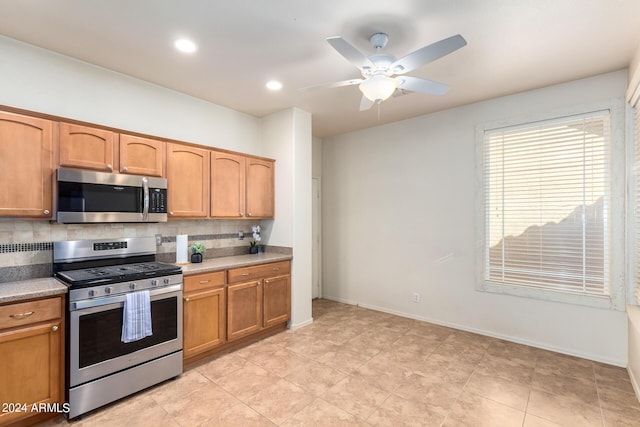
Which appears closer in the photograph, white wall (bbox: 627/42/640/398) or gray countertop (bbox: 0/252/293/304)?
gray countertop (bbox: 0/252/293/304)

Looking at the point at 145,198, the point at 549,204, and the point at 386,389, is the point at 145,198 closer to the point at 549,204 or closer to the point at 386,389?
the point at 386,389

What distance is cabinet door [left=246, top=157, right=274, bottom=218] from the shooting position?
12.7 ft

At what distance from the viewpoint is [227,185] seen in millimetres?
3625

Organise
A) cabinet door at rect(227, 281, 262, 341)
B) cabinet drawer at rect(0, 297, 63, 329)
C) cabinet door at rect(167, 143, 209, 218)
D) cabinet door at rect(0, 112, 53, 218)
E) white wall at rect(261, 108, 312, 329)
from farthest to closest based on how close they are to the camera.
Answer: white wall at rect(261, 108, 312, 329), cabinet door at rect(227, 281, 262, 341), cabinet door at rect(167, 143, 209, 218), cabinet door at rect(0, 112, 53, 218), cabinet drawer at rect(0, 297, 63, 329)

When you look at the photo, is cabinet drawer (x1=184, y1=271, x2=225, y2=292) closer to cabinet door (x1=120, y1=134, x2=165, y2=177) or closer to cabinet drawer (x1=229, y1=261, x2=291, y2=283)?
cabinet drawer (x1=229, y1=261, x2=291, y2=283)

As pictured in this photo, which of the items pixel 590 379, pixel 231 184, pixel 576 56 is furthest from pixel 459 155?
pixel 231 184

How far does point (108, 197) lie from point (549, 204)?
4358mm

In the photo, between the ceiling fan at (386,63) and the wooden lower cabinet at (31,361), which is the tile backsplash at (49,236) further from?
the ceiling fan at (386,63)

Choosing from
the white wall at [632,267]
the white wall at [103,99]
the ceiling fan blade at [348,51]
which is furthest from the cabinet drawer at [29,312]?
the white wall at [632,267]

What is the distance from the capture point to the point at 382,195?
4746 mm

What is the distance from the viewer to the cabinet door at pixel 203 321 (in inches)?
114

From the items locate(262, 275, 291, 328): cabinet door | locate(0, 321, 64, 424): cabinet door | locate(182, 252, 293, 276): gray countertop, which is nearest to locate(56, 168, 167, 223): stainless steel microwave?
locate(182, 252, 293, 276): gray countertop

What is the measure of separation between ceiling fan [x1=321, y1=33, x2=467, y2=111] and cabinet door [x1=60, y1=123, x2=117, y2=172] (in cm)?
210

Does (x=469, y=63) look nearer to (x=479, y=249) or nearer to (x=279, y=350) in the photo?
(x=479, y=249)
